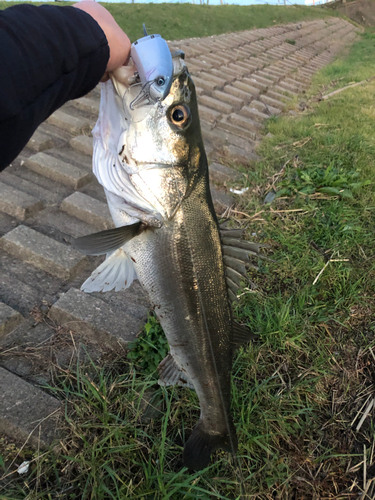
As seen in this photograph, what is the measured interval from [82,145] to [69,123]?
492mm

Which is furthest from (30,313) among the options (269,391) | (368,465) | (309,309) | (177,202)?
(368,465)

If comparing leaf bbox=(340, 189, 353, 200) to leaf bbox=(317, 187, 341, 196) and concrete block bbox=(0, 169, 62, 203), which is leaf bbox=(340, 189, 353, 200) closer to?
leaf bbox=(317, 187, 341, 196)

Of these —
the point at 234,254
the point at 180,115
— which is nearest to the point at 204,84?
the point at 180,115

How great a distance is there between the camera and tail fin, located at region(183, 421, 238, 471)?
1756mm

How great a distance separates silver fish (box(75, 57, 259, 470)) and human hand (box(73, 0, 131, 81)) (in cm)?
9

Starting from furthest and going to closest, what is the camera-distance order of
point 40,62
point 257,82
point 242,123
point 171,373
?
point 257,82 → point 242,123 → point 171,373 → point 40,62

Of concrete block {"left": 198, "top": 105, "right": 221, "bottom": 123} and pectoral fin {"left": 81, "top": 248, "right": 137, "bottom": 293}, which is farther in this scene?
concrete block {"left": 198, "top": 105, "right": 221, "bottom": 123}

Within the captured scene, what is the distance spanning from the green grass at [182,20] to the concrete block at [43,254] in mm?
6643

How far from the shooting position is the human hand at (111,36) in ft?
4.85

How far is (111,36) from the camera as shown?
148 centimetres

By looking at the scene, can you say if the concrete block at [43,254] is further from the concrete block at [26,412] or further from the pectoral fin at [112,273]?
the pectoral fin at [112,273]

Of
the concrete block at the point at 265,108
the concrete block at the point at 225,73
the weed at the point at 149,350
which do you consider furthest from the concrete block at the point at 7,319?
the concrete block at the point at 225,73

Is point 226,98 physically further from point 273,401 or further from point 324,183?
point 273,401

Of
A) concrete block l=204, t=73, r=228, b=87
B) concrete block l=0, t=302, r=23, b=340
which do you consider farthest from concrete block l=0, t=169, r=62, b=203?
concrete block l=204, t=73, r=228, b=87
